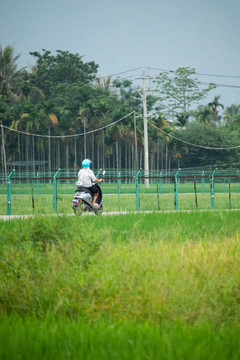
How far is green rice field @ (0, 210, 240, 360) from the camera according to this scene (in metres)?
3.34

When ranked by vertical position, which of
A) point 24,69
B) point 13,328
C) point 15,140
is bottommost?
point 13,328

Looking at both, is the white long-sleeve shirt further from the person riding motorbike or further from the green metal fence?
the green metal fence

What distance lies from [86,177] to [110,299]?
28.5 feet

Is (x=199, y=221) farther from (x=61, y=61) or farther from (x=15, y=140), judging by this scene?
(x=61, y=61)

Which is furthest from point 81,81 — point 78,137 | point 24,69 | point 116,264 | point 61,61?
point 116,264

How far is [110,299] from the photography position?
456 centimetres

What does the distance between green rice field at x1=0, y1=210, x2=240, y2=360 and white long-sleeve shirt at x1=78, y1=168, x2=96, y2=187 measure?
6.16 m

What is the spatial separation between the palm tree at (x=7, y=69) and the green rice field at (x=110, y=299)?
204ft

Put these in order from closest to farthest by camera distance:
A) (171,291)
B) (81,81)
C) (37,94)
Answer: (171,291), (37,94), (81,81)

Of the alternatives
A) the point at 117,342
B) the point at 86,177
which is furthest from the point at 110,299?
the point at 86,177

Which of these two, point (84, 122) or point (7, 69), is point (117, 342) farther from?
point (7, 69)

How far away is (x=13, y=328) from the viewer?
3.86m

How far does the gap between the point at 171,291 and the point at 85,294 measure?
902mm

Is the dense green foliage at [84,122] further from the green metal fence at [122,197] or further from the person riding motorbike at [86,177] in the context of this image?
the person riding motorbike at [86,177]
